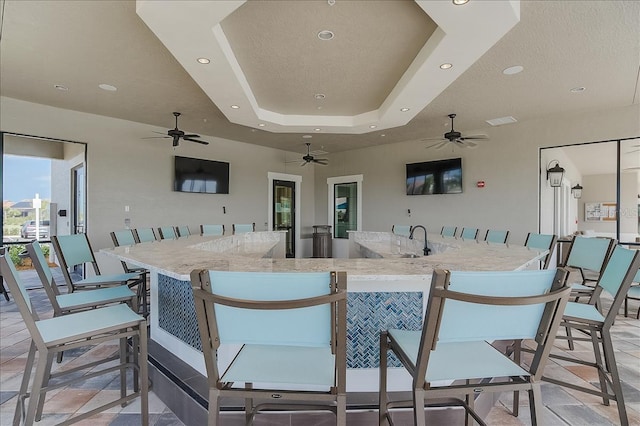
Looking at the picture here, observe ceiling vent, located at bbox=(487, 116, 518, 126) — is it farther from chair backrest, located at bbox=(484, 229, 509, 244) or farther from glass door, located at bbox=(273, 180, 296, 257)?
Answer: glass door, located at bbox=(273, 180, 296, 257)

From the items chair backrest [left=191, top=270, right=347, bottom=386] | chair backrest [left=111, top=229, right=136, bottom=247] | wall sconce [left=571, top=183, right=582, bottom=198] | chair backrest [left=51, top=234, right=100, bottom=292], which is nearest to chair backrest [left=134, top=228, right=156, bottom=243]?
chair backrest [left=111, top=229, right=136, bottom=247]

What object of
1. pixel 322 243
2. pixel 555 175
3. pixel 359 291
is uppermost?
pixel 555 175

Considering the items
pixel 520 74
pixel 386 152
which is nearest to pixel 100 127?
pixel 386 152

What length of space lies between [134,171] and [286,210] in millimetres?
3680

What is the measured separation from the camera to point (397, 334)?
1.37 metres

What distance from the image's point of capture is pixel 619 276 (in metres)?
1.73

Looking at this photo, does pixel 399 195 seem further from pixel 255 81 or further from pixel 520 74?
pixel 255 81

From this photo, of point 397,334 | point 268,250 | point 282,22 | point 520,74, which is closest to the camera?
point 397,334

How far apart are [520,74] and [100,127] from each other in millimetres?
6083

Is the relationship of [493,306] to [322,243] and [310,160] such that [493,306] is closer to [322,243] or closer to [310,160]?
[310,160]

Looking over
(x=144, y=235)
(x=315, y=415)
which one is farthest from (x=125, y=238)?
(x=315, y=415)

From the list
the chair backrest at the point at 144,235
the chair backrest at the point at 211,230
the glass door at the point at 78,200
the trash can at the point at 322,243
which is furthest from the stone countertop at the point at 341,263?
the trash can at the point at 322,243

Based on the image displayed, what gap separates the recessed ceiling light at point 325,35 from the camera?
8.75 ft

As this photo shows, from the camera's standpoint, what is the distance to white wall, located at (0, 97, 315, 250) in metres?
4.73
